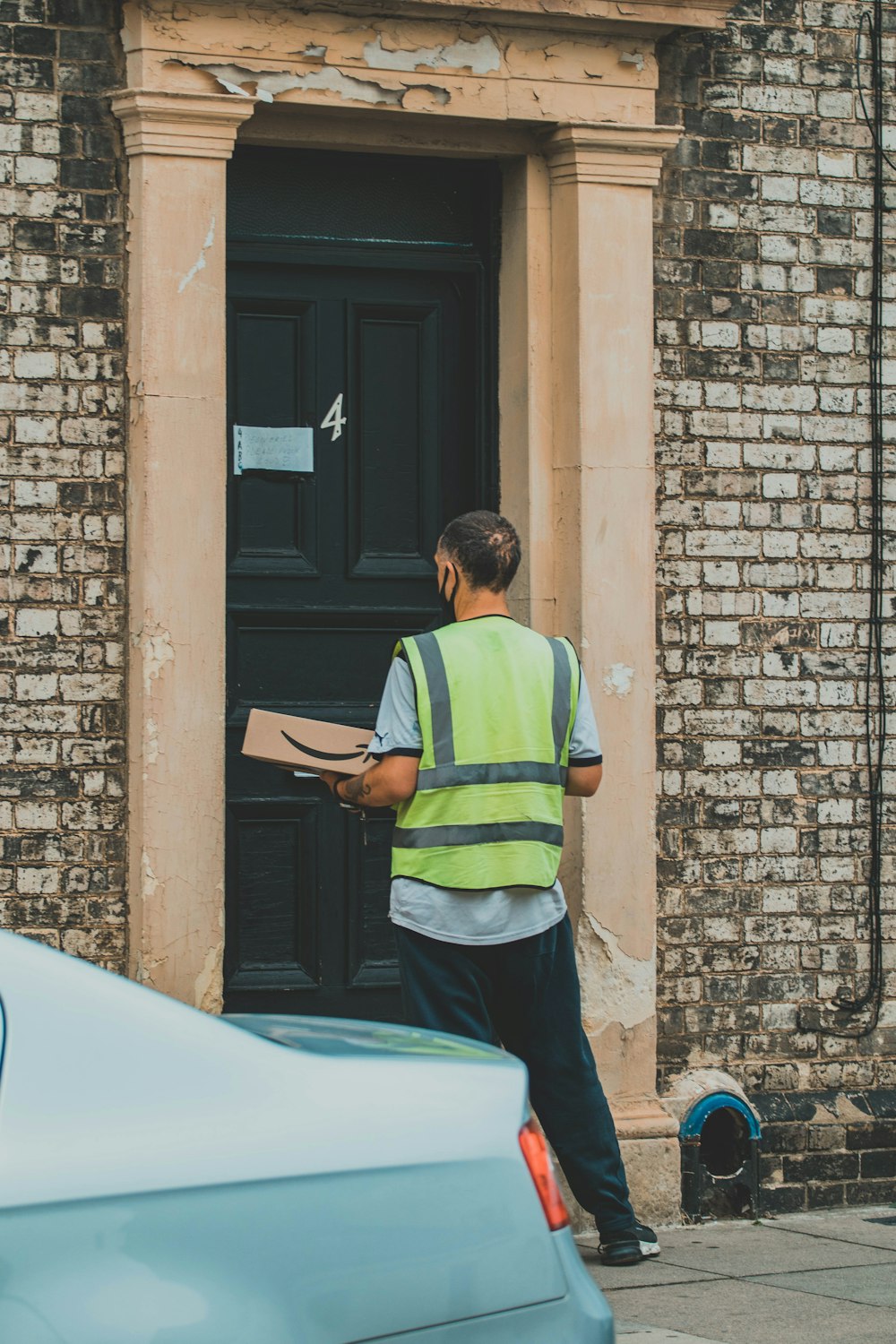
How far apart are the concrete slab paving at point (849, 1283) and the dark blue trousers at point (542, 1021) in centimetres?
51

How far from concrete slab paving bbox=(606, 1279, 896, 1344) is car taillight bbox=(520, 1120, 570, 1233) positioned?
2135 millimetres

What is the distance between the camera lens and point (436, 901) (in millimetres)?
5164

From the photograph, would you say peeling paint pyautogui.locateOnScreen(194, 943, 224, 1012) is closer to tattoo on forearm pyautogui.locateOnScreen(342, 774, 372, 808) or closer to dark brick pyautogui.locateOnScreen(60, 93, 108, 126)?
tattoo on forearm pyautogui.locateOnScreen(342, 774, 372, 808)

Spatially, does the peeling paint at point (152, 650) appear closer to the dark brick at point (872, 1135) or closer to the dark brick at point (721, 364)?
the dark brick at point (721, 364)

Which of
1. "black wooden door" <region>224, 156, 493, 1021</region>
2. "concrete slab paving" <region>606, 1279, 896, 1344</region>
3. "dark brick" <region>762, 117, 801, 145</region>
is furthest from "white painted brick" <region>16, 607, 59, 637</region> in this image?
"dark brick" <region>762, 117, 801, 145</region>

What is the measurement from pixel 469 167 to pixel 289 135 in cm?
74

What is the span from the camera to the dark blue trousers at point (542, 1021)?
5.18m

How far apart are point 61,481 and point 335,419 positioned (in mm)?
1101

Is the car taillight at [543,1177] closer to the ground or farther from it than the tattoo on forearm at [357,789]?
closer to the ground

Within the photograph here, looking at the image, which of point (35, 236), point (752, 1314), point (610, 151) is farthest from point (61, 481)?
point (752, 1314)

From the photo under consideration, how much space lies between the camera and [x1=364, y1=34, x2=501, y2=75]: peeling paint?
21.3ft

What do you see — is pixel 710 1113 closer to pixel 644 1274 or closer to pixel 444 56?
pixel 644 1274

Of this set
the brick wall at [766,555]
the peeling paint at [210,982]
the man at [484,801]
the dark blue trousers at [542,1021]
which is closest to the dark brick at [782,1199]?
the brick wall at [766,555]

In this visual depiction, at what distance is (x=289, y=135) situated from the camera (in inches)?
262
